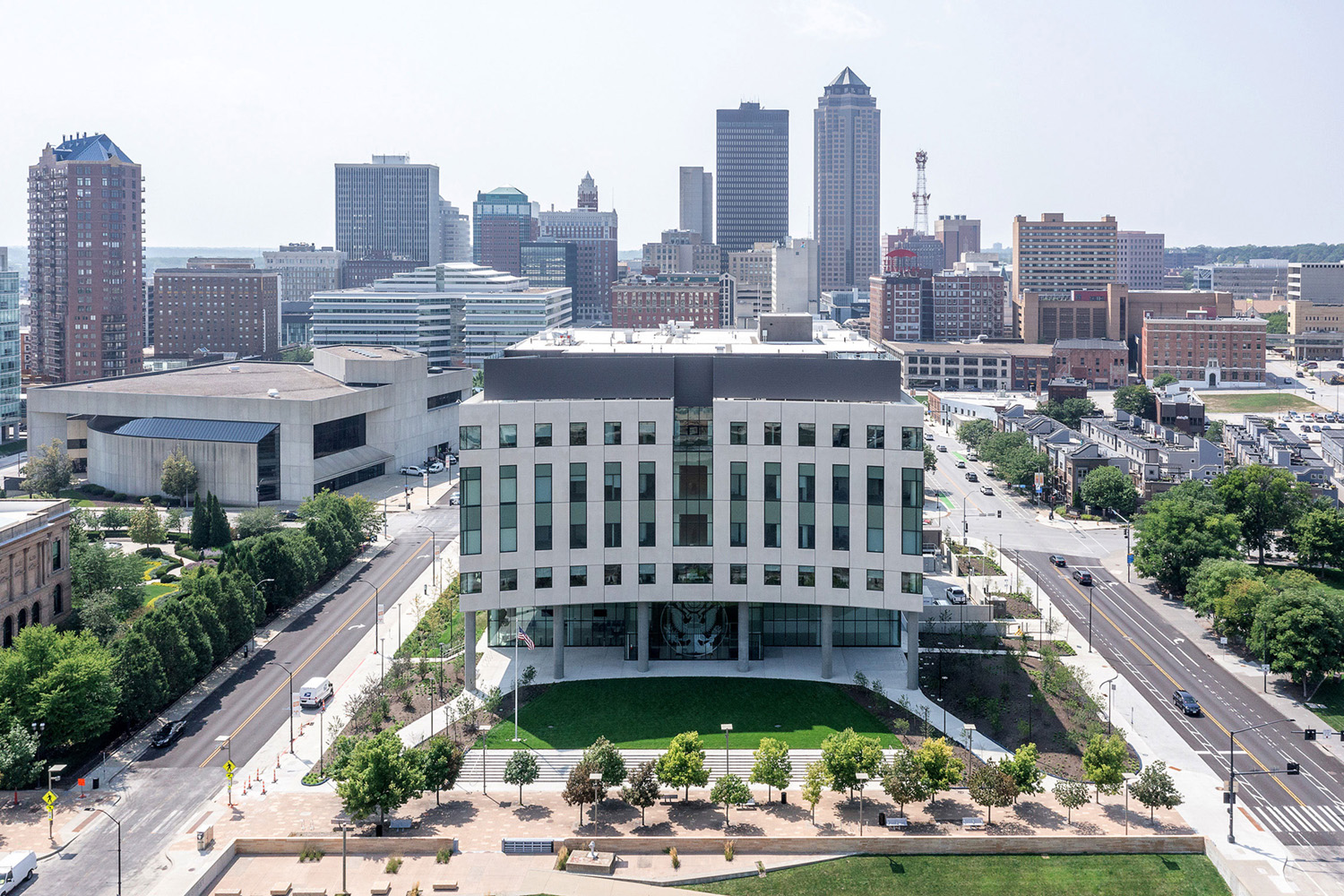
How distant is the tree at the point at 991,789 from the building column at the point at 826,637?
2057 cm

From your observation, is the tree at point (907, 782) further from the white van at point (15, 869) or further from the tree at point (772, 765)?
A: the white van at point (15, 869)

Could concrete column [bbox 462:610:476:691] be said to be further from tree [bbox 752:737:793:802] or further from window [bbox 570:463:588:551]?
tree [bbox 752:737:793:802]

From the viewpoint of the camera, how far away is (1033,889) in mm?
73938

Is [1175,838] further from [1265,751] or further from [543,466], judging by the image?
[543,466]

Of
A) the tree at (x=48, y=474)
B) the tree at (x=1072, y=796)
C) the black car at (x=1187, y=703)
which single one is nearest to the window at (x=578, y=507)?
the tree at (x=1072, y=796)

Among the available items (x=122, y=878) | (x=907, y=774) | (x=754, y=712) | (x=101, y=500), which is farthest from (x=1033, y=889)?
(x=101, y=500)

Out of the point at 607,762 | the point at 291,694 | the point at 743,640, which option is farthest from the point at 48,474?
the point at 607,762

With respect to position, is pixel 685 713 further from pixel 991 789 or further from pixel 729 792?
pixel 991 789

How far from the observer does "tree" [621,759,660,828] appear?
79.9 metres

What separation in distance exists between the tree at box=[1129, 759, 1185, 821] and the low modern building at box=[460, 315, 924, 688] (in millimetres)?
21128

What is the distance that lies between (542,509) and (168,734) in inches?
1249

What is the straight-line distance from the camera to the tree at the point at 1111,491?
175 meters

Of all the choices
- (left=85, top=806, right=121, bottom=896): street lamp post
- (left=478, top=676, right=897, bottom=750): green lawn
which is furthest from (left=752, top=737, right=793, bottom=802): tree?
(left=85, top=806, right=121, bottom=896): street lamp post

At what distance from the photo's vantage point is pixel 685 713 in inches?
3698
